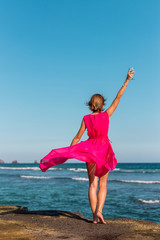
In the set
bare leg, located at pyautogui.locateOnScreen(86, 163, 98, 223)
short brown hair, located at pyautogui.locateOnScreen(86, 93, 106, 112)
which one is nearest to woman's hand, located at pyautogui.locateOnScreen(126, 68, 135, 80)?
short brown hair, located at pyautogui.locateOnScreen(86, 93, 106, 112)

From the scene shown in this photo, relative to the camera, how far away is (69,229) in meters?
3.79

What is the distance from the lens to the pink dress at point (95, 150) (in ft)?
13.5

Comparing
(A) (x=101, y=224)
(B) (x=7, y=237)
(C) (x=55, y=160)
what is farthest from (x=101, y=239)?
(C) (x=55, y=160)

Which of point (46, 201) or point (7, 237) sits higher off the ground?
point (7, 237)

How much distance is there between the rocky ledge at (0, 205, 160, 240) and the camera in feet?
11.0

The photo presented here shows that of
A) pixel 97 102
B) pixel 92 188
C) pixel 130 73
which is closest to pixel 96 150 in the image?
pixel 92 188

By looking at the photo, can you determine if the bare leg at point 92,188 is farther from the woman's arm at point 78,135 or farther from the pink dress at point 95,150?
the woman's arm at point 78,135

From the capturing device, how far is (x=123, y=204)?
1123 centimetres

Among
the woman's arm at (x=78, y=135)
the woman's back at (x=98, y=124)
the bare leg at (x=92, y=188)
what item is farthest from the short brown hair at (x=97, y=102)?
the bare leg at (x=92, y=188)

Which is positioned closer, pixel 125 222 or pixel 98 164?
pixel 98 164

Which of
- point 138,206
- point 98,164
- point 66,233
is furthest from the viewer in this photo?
point 138,206

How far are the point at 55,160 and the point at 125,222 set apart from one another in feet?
5.07

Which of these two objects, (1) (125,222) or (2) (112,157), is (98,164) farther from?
(1) (125,222)

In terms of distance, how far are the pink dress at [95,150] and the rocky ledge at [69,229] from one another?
0.83m
